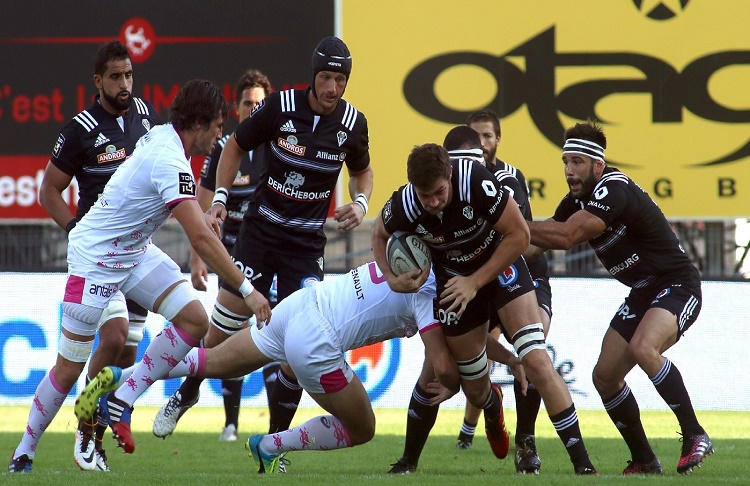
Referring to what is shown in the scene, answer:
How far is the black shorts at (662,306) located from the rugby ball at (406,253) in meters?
1.65

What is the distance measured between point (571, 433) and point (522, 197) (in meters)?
1.85

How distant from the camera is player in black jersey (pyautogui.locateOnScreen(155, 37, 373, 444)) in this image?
7938 millimetres

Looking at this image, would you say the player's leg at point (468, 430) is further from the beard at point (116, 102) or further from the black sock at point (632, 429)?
the beard at point (116, 102)

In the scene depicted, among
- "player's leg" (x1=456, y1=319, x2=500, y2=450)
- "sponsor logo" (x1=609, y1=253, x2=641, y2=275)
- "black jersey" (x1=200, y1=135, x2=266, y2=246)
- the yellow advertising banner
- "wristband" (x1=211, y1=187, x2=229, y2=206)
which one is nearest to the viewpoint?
"sponsor logo" (x1=609, y1=253, x2=641, y2=275)

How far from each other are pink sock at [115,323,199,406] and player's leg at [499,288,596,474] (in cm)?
202

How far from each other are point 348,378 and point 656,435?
423 cm

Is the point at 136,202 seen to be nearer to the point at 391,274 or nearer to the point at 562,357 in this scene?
the point at 391,274

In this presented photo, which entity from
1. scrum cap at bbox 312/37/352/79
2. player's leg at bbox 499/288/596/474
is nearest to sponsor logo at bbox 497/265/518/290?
player's leg at bbox 499/288/596/474

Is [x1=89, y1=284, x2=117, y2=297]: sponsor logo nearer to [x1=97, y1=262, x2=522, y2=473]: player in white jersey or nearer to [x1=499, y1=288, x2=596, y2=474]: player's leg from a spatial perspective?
[x1=97, y1=262, x2=522, y2=473]: player in white jersey

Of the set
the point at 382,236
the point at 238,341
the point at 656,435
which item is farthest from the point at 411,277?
the point at 656,435

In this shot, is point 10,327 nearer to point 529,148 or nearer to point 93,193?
point 93,193

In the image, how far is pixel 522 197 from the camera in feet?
25.2

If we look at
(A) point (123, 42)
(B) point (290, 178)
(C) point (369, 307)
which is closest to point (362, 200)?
(B) point (290, 178)

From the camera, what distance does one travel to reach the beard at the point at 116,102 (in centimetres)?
786
